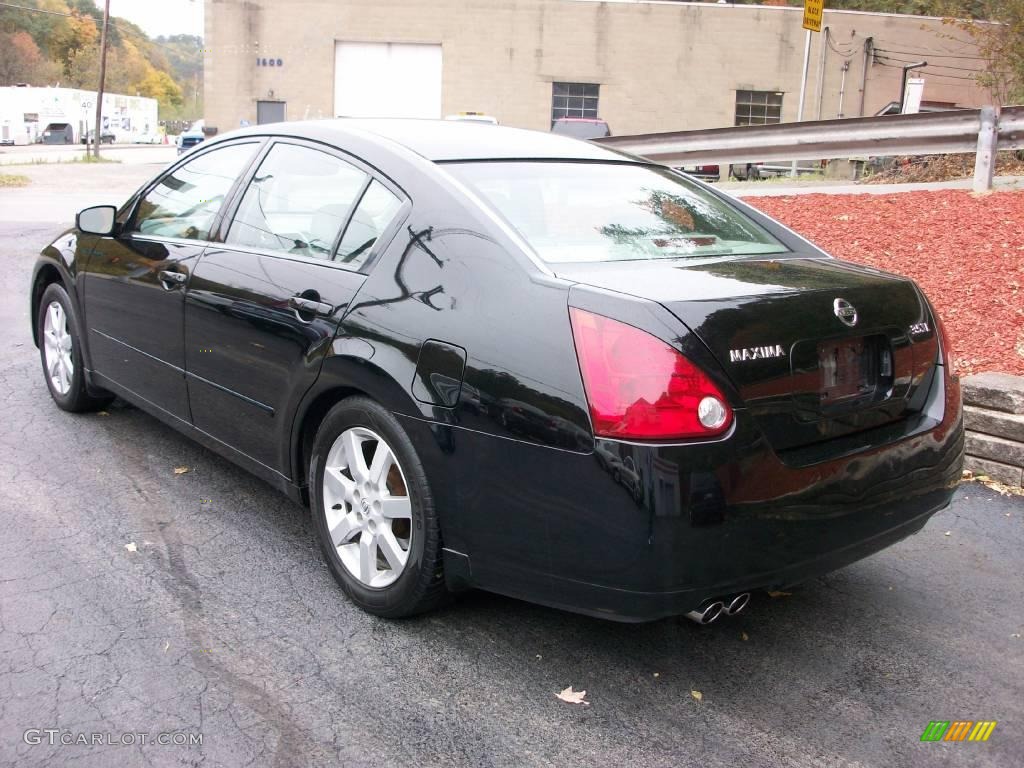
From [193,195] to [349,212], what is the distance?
52.0 inches

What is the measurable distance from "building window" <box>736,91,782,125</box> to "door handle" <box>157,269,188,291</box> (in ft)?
102

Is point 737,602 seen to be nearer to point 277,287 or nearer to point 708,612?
point 708,612

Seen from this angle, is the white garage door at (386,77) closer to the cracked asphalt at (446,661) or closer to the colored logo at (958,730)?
the cracked asphalt at (446,661)

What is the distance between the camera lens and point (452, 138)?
3891mm

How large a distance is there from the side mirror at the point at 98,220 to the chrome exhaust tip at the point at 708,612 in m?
3.55

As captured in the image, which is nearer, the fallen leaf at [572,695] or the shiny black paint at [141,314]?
the fallen leaf at [572,695]

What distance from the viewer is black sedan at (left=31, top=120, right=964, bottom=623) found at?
2.73 meters

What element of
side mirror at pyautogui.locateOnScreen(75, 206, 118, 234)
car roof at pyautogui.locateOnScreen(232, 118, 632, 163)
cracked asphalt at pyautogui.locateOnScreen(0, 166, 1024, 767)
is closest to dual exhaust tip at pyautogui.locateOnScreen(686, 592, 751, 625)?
cracked asphalt at pyautogui.locateOnScreen(0, 166, 1024, 767)

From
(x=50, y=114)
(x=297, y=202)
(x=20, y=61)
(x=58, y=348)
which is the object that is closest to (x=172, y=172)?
(x=297, y=202)

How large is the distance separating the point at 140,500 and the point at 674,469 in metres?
2.78

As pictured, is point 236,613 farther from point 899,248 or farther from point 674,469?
point 899,248

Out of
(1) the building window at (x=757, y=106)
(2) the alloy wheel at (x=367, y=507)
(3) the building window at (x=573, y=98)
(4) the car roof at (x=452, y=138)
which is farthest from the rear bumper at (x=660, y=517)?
(1) the building window at (x=757, y=106)

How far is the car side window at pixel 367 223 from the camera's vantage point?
3514mm

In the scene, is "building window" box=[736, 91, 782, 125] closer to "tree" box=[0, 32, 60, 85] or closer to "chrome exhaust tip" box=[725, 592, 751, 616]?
"chrome exhaust tip" box=[725, 592, 751, 616]
